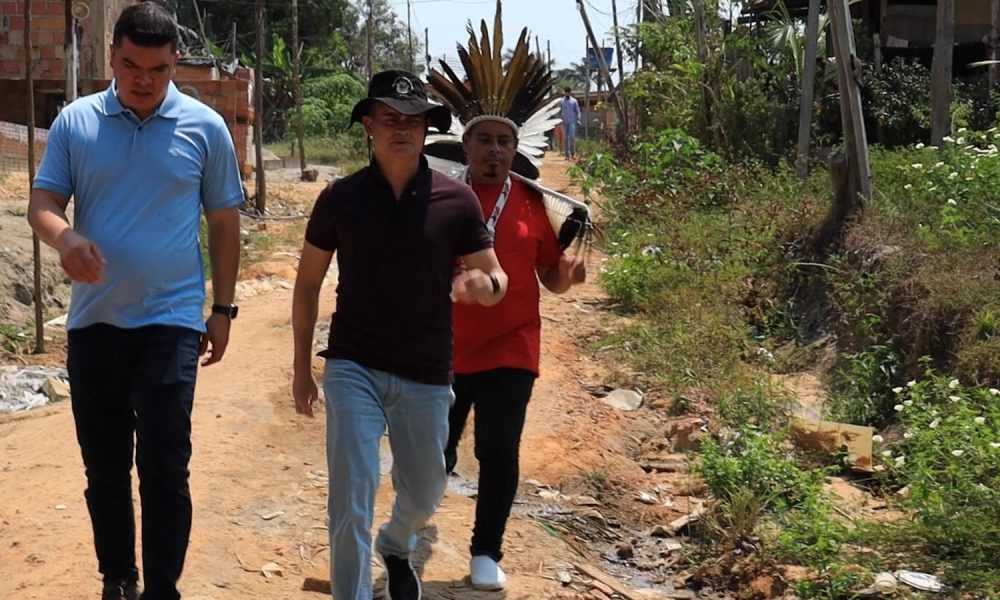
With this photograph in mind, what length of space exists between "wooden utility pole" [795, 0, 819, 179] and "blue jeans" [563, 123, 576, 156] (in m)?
14.7

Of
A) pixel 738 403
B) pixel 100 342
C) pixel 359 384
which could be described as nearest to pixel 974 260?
pixel 738 403

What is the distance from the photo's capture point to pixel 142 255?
391 cm

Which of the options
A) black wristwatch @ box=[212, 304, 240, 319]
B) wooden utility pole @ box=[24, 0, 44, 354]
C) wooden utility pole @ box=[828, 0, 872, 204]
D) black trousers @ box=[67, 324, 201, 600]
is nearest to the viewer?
black trousers @ box=[67, 324, 201, 600]

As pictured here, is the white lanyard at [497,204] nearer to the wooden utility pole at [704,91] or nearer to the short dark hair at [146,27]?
the short dark hair at [146,27]

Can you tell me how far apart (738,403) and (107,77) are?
13119mm

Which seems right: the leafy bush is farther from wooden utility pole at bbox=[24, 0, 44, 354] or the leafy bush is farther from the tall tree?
the tall tree

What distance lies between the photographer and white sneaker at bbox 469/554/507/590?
4.90m

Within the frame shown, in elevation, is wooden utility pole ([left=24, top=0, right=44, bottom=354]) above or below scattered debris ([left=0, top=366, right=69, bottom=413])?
above

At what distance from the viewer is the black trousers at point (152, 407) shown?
3900mm

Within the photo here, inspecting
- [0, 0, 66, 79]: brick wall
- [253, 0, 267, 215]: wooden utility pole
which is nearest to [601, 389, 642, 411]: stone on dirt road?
Result: [253, 0, 267, 215]: wooden utility pole

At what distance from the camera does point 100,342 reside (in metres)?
3.94

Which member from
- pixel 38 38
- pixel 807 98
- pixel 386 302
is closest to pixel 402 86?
pixel 386 302

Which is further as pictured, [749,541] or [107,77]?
[107,77]

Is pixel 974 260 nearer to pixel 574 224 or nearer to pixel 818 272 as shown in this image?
pixel 818 272
